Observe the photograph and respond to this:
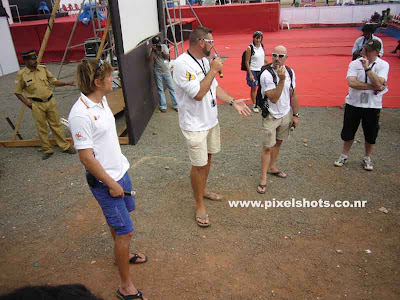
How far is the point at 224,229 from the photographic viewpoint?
3875 mm

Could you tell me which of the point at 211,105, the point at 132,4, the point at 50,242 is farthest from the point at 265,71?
the point at 132,4

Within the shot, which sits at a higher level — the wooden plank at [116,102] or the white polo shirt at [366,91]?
the white polo shirt at [366,91]

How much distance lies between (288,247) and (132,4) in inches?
222

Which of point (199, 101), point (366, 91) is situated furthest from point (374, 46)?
point (199, 101)

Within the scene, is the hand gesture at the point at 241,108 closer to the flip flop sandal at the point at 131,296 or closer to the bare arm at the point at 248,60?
the flip flop sandal at the point at 131,296

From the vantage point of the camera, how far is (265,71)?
4191 millimetres

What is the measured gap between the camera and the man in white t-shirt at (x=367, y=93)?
435 centimetres

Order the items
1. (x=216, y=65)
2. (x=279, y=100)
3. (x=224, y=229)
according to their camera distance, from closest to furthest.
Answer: (x=216, y=65), (x=224, y=229), (x=279, y=100)

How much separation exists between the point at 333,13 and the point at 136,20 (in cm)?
1892

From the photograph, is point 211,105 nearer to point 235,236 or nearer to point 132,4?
point 235,236

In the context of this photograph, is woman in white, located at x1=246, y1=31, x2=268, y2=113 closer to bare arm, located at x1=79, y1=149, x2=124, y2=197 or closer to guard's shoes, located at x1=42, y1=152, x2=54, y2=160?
guard's shoes, located at x1=42, y1=152, x2=54, y2=160

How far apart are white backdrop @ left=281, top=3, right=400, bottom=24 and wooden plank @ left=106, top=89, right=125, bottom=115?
58.4ft

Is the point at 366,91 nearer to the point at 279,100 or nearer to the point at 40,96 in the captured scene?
the point at 279,100

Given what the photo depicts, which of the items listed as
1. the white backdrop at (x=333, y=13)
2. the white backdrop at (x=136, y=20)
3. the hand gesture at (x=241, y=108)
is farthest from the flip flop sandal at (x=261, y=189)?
the white backdrop at (x=333, y=13)
